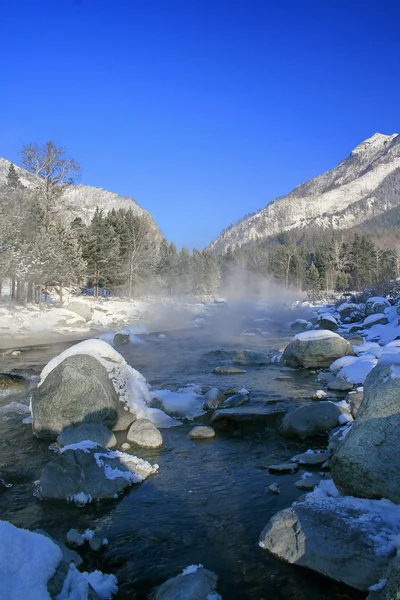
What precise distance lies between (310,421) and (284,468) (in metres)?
2.04

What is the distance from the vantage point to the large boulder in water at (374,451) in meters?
5.53

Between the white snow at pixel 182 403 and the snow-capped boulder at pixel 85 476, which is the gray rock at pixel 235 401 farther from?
the snow-capped boulder at pixel 85 476

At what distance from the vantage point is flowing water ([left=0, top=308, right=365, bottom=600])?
188 inches

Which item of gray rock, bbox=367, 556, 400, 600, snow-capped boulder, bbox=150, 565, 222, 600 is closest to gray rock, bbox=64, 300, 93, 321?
snow-capped boulder, bbox=150, 565, 222, 600

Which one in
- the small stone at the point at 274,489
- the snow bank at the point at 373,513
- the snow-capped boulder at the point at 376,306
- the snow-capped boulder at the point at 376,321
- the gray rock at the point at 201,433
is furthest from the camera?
the snow-capped boulder at the point at 376,306

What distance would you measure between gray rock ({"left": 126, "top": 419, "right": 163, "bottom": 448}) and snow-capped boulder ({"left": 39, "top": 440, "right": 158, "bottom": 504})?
4.55 feet

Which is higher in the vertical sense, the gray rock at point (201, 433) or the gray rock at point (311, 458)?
the gray rock at point (311, 458)

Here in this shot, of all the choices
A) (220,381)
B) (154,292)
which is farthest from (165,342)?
(154,292)

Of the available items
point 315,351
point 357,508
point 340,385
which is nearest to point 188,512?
point 357,508

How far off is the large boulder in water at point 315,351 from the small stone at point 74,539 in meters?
12.2

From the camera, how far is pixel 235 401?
1141cm

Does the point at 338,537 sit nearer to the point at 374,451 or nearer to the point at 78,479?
the point at 374,451

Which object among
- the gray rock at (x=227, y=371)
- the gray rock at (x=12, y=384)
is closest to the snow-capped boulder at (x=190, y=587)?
the gray rock at (x=12, y=384)

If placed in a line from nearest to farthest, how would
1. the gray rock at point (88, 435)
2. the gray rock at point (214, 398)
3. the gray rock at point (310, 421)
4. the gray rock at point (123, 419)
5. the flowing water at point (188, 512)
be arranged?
the flowing water at point (188, 512), the gray rock at point (88, 435), the gray rock at point (310, 421), the gray rock at point (123, 419), the gray rock at point (214, 398)
